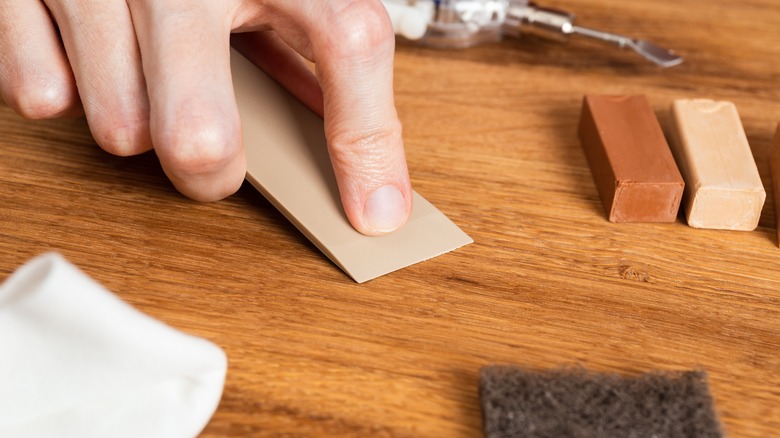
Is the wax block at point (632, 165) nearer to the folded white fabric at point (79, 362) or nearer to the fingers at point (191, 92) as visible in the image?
the fingers at point (191, 92)

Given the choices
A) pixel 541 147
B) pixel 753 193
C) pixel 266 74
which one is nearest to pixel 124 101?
pixel 266 74

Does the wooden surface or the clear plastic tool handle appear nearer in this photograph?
the wooden surface

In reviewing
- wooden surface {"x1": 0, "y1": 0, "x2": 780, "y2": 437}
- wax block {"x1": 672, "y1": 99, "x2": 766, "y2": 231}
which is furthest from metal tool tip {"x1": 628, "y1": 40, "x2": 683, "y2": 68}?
wax block {"x1": 672, "y1": 99, "x2": 766, "y2": 231}

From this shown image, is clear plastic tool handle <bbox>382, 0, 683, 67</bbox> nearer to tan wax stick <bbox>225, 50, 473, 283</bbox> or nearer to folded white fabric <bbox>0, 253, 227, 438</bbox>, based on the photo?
tan wax stick <bbox>225, 50, 473, 283</bbox>

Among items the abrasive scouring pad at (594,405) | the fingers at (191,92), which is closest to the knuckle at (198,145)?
the fingers at (191,92)

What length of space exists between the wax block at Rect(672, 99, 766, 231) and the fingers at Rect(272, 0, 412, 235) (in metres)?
0.29

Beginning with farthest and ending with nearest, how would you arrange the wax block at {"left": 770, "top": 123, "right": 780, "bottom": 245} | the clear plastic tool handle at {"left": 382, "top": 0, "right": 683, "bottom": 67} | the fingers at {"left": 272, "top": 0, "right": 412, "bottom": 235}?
the clear plastic tool handle at {"left": 382, "top": 0, "right": 683, "bottom": 67}, the wax block at {"left": 770, "top": 123, "right": 780, "bottom": 245}, the fingers at {"left": 272, "top": 0, "right": 412, "bottom": 235}

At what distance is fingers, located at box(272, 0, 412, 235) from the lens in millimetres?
780

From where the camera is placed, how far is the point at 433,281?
0.78 m

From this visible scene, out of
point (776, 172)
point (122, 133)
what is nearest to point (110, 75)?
point (122, 133)

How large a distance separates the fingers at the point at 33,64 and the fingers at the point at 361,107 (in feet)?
0.77

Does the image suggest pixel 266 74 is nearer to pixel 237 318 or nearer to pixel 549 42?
pixel 237 318

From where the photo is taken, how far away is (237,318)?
72cm

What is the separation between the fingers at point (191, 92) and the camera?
2.37 ft
